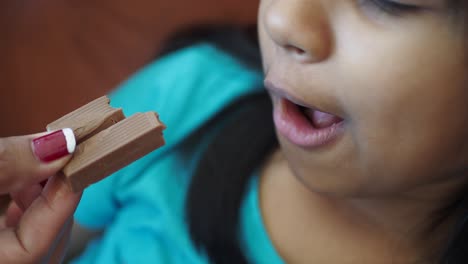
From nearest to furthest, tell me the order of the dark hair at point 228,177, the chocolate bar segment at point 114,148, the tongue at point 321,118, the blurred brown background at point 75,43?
the chocolate bar segment at point 114,148
the tongue at point 321,118
the dark hair at point 228,177
the blurred brown background at point 75,43

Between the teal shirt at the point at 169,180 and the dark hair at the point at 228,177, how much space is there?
1 centimetres

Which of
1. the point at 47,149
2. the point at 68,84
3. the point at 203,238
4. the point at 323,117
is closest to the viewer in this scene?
the point at 47,149

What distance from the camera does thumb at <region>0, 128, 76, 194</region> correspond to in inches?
17.3

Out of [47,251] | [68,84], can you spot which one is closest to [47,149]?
[47,251]

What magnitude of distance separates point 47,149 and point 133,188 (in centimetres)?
35

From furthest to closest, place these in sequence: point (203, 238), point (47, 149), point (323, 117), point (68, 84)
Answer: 1. point (68, 84)
2. point (203, 238)
3. point (323, 117)
4. point (47, 149)

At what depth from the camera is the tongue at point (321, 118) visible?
1.76 feet

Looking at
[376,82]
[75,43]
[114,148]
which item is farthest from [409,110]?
[75,43]

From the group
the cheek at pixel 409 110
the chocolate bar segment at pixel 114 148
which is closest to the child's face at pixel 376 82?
the cheek at pixel 409 110

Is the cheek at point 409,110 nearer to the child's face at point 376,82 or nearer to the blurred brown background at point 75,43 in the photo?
the child's face at point 376,82

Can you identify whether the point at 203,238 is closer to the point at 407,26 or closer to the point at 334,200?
the point at 334,200

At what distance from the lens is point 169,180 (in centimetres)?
78

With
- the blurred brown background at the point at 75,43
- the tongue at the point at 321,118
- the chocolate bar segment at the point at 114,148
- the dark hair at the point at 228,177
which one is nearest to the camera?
the chocolate bar segment at the point at 114,148

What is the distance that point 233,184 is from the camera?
750mm
